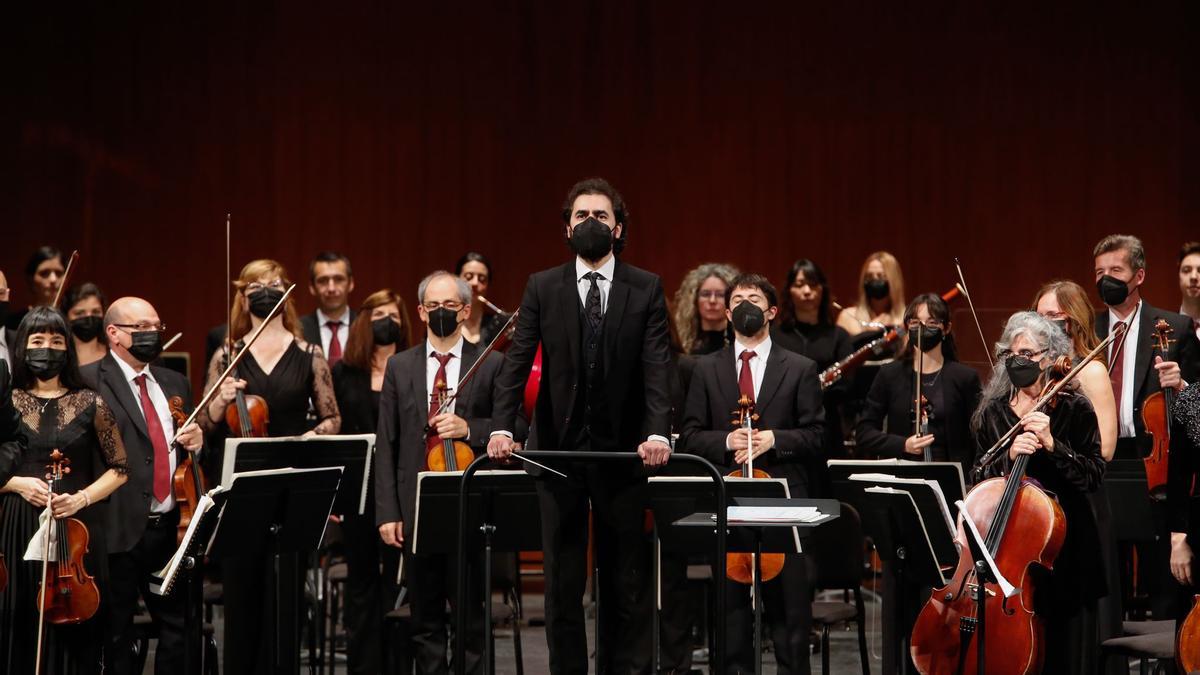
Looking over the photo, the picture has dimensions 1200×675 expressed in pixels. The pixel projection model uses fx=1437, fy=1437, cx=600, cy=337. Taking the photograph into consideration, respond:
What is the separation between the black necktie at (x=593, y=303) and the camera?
391 cm

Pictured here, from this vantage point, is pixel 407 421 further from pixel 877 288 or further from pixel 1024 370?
pixel 877 288

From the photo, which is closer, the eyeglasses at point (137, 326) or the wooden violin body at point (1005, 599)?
the wooden violin body at point (1005, 599)

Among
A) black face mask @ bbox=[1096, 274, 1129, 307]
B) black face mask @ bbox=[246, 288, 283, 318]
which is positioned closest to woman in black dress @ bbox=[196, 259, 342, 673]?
black face mask @ bbox=[246, 288, 283, 318]

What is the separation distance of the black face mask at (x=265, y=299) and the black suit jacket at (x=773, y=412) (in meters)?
1.55

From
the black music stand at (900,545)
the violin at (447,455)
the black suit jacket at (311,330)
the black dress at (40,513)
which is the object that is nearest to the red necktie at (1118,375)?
the black music stand at (900,545)

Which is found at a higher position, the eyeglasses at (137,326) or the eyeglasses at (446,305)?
the eyeglasses at (446,305)

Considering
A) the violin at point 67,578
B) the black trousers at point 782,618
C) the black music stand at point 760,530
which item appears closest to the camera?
the black music stand at point 760,530

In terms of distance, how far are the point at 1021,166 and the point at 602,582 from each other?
4778 mm

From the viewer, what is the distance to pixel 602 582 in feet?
12.7

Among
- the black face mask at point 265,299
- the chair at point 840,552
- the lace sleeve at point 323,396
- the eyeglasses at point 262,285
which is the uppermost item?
the eyeglasses at point 262,285

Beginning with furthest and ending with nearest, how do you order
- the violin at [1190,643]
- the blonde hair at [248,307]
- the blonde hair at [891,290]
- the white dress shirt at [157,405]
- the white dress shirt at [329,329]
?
the blonde hair at [891,290] → the white dress shirt at [329,329] → the blonde hair at [248,307] → the white dress shirt at [157,405] → the violin at [1190,643]

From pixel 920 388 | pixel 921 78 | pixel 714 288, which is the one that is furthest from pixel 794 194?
pixel 920 388

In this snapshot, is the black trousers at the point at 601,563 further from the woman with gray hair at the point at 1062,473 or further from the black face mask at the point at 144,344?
the black face mask at the point at 144,344

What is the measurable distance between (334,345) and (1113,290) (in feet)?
10.7
